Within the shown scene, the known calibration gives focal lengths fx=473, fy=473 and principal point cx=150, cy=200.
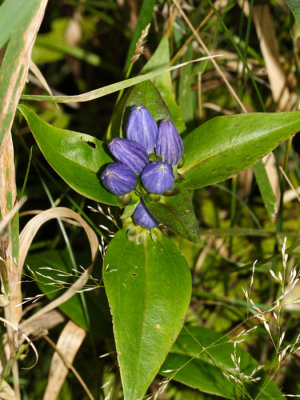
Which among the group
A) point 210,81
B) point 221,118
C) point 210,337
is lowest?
point 210,337

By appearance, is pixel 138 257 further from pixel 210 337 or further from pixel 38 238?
pixel 38 238

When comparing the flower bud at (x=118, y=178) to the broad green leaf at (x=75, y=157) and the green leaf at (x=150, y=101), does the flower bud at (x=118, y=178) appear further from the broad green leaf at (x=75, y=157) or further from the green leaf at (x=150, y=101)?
the green leaf at (x=150, y=101)

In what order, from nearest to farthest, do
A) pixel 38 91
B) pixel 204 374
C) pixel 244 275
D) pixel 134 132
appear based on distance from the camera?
pixel 134 132 < pixel 204 374 < pixel 244 275 < pixel 38 91

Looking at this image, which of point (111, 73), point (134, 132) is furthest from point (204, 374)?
point (111, 73)

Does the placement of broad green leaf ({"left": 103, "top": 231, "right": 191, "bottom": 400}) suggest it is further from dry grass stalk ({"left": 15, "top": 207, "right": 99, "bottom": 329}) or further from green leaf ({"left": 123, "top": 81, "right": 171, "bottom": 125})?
green leaf ({"left": 123, "top": 81, "right": 171, "bottom": 125})

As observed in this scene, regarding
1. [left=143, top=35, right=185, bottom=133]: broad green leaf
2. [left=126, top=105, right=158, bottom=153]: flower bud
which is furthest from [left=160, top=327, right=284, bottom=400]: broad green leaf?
[left=143, top=35, right=185, bottom=133]: broad green leaf
